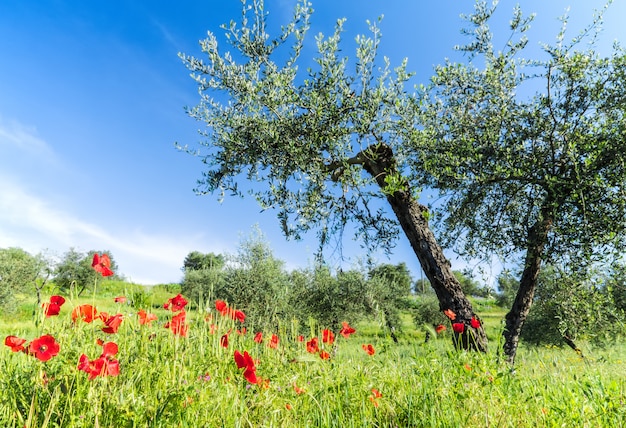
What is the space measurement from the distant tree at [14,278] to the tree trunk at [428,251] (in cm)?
3085

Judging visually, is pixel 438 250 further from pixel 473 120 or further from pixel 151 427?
pixel 151 427

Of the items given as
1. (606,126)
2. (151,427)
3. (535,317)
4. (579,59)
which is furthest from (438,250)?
(535,317)

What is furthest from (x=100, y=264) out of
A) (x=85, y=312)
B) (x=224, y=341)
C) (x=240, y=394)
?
(x=240, y=394)

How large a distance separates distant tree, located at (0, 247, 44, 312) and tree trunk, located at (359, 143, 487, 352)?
30846mm

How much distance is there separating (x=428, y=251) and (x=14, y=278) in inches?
1559

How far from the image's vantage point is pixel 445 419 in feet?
12.7

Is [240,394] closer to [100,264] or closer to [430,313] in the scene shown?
[100,264]

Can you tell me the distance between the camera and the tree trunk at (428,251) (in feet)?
30.5

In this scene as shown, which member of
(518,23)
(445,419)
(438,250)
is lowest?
(445,419)

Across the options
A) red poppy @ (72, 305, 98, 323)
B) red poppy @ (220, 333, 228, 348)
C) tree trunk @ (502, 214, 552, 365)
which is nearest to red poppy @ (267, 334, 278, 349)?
red poppy @ (220, 333, 228, 348)

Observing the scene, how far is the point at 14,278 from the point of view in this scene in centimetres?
3553

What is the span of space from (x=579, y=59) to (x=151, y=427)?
12.0 metres

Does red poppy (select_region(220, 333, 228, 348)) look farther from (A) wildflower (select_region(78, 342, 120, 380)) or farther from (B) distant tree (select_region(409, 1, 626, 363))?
(B) distant tree (select_region(409, 1, 626, 363))

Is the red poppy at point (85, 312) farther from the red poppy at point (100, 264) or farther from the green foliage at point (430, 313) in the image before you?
the green foliage at point (430, 313)
